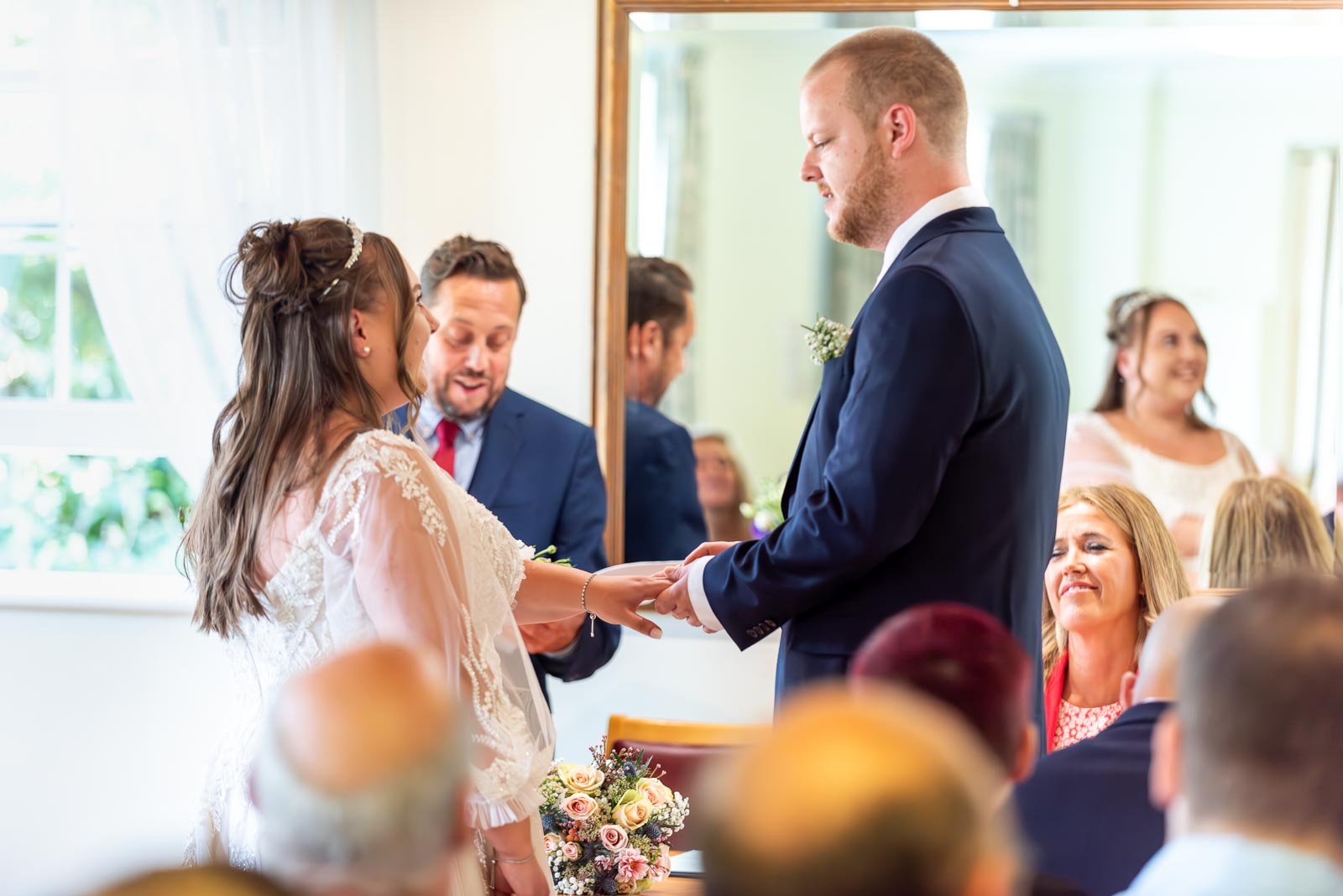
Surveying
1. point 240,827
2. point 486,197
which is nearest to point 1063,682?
point 240,827

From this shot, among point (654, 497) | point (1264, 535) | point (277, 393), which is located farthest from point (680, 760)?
point (1264, 535)

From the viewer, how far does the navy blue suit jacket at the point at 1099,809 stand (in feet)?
4.37

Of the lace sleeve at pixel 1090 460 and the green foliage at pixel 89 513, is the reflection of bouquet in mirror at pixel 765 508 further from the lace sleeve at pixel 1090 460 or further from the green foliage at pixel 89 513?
the green foliage at pixel 89 513

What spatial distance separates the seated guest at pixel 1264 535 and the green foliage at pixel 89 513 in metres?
3.00

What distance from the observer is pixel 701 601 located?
222 cm

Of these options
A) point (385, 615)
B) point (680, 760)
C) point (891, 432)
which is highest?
point (891, 432)

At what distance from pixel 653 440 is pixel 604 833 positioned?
6.28 feet

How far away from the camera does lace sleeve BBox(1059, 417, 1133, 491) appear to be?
13.1ft

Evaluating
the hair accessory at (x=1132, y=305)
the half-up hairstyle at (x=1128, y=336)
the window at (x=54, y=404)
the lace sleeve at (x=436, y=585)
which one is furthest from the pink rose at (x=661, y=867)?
the hair accessory at (x=1132, y=305)

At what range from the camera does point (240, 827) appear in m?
1.86

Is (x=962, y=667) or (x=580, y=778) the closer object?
(x=962, y=667)

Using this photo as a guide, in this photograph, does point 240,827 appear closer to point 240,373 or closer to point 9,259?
point 240,373

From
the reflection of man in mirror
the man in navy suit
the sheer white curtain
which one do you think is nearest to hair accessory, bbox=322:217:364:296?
the man in navy suit

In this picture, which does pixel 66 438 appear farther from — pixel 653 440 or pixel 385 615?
pixel 385 615
